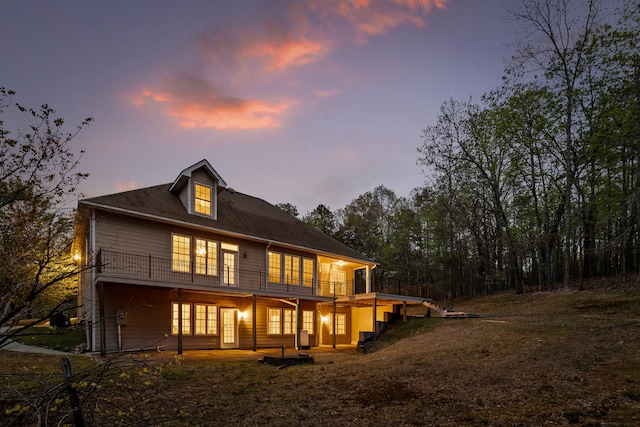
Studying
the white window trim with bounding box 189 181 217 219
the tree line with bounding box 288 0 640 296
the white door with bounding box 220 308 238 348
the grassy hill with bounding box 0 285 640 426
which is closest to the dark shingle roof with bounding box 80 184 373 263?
the white window trim with bounding box 189 181 217 219

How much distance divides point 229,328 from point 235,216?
17.5 feet

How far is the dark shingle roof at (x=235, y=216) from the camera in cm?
1593

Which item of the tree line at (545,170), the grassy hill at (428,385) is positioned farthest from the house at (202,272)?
the tree line at (545,170)

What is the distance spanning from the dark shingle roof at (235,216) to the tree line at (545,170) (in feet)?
42.2

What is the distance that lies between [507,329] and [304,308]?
11051 millimetres

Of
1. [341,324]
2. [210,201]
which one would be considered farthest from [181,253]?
[341,324]

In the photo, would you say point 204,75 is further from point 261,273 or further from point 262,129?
point 261,273

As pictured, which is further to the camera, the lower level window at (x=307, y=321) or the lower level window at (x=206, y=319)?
the lower level window at (x=307, y=321)

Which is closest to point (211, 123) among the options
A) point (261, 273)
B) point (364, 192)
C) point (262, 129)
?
point (262, 129)

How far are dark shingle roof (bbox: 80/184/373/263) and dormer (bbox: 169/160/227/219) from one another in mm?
310

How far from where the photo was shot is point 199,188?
61.3 feet

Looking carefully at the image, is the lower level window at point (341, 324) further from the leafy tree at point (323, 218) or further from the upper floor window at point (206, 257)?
the leafy tree at point (323, 218)

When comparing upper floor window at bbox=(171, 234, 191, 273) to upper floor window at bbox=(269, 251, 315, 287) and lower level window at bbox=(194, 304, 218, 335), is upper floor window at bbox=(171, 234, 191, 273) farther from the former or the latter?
upper floor window at bbox=(269, 251, 315, 287)

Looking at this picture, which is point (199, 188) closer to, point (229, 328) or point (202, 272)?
point (202, 272)
